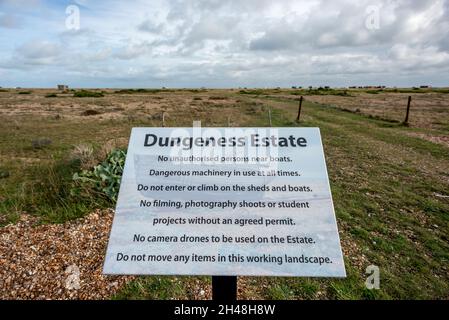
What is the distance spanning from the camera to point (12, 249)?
4352mm

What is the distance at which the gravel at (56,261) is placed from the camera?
3.66 meters

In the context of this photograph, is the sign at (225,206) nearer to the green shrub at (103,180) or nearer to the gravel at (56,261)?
the gravel at (56,261)

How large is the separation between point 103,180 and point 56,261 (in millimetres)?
1996

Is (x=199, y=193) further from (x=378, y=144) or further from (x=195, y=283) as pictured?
(x=378, y=144)

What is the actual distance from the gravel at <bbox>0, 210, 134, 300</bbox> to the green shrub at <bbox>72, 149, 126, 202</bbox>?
688 mm

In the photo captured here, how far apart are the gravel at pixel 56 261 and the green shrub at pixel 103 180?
2.26 feet

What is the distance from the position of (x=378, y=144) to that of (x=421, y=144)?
1.71 m

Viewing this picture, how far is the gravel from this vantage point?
12.0 ft

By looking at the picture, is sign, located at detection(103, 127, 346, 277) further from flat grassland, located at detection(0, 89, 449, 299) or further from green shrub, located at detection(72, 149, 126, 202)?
green shrub, located at detection(72, 149, 126, 202)

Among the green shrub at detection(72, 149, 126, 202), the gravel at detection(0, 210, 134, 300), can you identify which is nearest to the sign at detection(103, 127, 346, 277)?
the gravel at detection(0, 210, 134, 300)

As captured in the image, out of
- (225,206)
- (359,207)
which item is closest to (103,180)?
(225,206)

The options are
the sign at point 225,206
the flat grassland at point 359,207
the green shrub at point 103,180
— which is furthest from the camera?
the green shrub at point 103,180

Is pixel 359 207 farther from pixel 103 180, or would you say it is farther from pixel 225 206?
pixel 103 180

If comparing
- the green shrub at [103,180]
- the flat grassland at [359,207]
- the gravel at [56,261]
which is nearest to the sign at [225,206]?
the flat grassland at [359,207]
